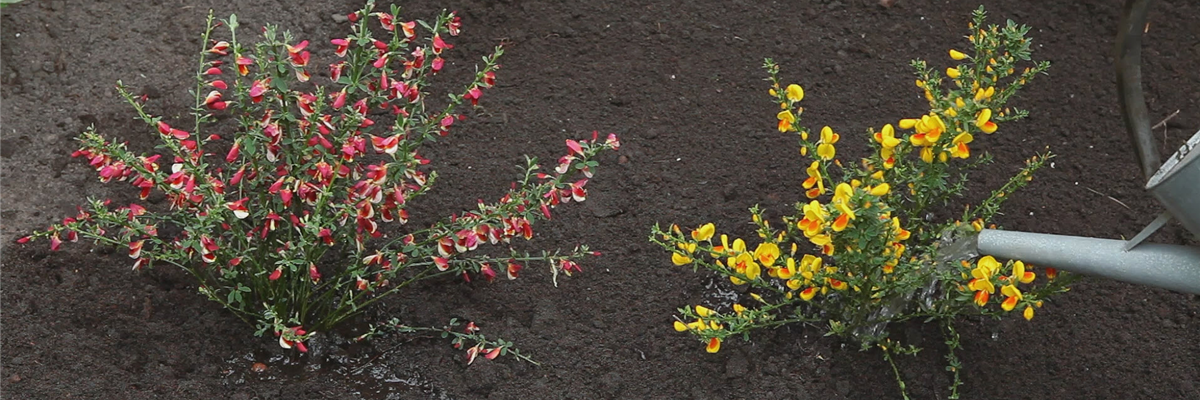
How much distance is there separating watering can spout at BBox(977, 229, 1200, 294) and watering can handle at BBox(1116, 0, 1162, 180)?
328 mm

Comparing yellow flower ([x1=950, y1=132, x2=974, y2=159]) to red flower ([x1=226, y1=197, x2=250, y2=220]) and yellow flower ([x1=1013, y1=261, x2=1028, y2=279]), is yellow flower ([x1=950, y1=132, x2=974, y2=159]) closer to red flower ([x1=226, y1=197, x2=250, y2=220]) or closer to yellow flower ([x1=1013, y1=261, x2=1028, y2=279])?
yellow flower ([x1=1013, y1=261, x2=1028, y2=279])

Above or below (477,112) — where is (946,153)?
above

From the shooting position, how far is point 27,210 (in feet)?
9.04

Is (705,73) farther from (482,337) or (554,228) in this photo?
(482,337)

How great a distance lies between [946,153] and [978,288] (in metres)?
0.27

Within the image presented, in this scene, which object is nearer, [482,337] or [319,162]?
[319,162]

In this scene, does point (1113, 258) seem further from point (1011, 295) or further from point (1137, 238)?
point (1011, 295)

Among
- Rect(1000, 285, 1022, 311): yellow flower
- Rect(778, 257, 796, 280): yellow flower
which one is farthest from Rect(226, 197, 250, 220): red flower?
Rect(1000, 285, 1022, 311): yellow flower

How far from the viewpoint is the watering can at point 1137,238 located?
172cm

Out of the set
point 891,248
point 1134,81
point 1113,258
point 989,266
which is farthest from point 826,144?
point 1134,81

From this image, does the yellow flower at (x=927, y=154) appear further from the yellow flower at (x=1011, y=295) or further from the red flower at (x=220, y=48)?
the red flower at (x=220, y=48)

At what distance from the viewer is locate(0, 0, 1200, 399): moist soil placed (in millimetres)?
2508

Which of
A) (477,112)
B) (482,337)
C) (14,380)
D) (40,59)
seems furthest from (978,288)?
(40,59)

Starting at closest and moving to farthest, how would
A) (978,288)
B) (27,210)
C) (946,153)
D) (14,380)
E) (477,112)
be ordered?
(978,288) → (946,153) → (14,380) → (27,210) → (477,112)
